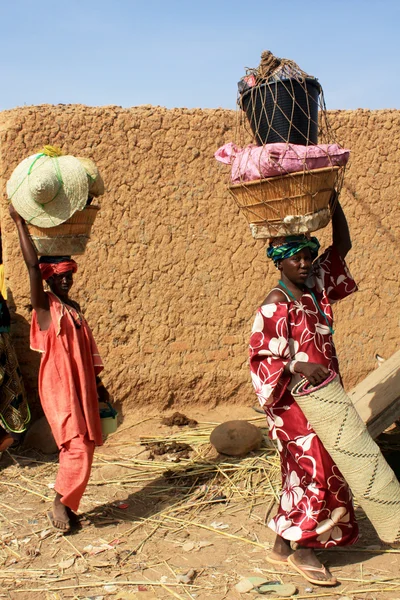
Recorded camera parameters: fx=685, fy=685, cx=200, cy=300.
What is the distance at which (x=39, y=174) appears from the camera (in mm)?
3822

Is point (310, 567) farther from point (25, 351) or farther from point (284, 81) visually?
point (25, 351)

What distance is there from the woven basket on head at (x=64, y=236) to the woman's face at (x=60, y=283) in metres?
0.18

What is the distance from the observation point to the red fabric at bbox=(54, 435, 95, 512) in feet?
13.1

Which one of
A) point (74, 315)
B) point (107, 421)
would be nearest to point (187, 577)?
point (107, 421)

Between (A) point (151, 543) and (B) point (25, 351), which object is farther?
(B) point (25, 351)

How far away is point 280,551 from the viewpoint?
3.57m

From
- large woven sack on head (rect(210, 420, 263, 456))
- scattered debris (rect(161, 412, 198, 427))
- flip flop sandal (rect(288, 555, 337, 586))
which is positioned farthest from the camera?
scattered debris (rect(161, 412, 198, 427))

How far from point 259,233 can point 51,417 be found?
1708 millimetres

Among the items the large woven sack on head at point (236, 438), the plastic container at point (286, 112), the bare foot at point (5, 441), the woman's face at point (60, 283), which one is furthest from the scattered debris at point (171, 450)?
the plastic container at point (286, 112)

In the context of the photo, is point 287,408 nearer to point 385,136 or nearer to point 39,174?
point 39,174

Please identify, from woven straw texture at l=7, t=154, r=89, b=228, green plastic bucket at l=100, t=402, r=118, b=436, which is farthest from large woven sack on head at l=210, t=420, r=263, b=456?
woven straw texture at l=7, t=154, r=89, b=228

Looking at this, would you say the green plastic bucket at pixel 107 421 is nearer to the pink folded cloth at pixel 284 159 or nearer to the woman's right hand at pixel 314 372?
the woman's right hand at pixel 314 372

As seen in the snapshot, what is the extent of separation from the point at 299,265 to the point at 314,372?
1.80 ft

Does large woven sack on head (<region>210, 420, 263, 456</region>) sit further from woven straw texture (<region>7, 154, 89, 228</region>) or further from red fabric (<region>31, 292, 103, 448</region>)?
woven straw texture (<region>7, 154, 89, 228</region>)
